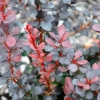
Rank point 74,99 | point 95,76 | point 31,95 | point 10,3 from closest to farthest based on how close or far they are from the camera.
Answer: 1. point 95,76
2. point 74,99
3. point 31,95
4. point 10,3

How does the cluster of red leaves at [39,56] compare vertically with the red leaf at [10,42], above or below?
below

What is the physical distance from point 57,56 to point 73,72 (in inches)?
4.0

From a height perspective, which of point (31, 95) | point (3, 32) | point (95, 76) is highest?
point (3, 32)

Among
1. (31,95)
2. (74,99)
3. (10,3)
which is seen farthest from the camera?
(10,3)

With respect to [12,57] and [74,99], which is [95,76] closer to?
[74,99]

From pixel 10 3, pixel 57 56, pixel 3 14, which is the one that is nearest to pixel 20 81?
pixel 57 56

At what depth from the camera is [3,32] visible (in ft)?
3.75

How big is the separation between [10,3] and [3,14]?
44 cm

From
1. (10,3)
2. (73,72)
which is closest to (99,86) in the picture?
(73,72)

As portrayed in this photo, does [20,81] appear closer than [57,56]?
No

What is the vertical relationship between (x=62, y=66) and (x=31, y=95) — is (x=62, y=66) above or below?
above

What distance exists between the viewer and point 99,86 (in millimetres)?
1064

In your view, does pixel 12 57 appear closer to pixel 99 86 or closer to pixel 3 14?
pixel 3 14

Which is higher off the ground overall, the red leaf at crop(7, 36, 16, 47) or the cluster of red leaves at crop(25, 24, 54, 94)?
the red leaf at crop(7, 36, 16, 47)
